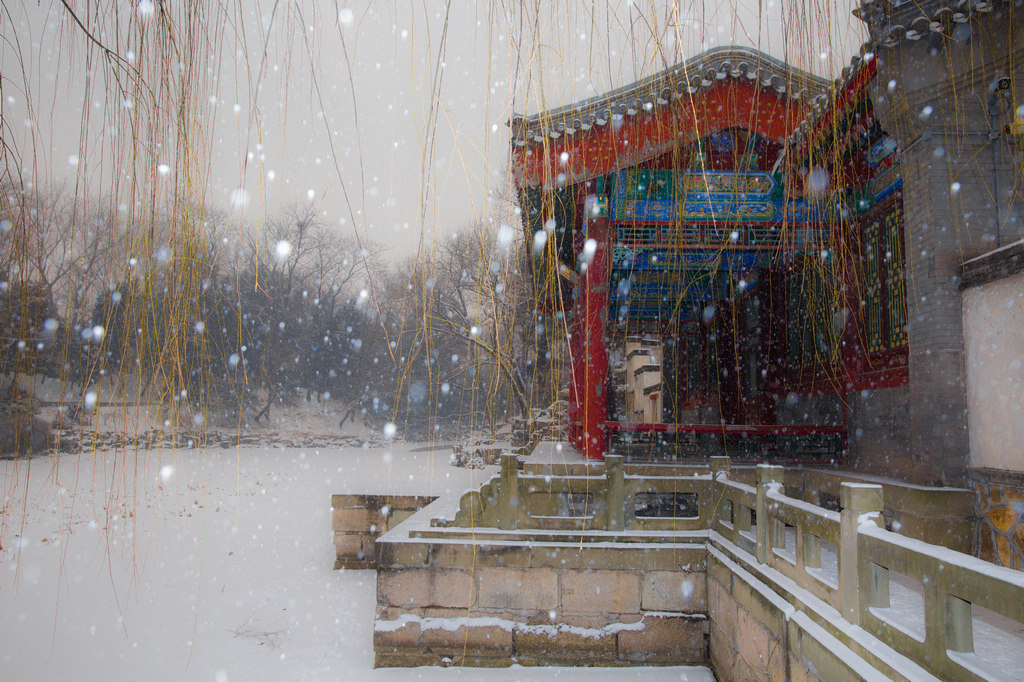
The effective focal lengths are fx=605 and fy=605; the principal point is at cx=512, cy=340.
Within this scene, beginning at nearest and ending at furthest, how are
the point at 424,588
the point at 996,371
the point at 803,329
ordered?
the point at 996,371
the point at 424,588
the point at 803,329

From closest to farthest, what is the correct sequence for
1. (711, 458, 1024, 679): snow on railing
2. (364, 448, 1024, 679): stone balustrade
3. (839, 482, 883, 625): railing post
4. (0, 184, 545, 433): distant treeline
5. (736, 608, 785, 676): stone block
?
(711, 458, 1024, 679): snow on railing → (0, 184, 545, 433): distant treeline → (839, 482, 883, 625): railing post → (736, 608, 785, 676): stone block → (364, 448, 1024, 679): stone balustrade

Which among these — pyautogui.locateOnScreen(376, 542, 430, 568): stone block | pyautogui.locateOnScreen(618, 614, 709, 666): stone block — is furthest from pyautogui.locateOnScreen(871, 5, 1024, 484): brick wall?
pyautogui.locateOnScreen(376, 542, 430, 568): stone block

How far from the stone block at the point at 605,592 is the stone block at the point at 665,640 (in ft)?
0.56

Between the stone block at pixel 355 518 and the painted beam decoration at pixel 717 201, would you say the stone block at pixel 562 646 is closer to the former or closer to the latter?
the stone block at pixel 355 518

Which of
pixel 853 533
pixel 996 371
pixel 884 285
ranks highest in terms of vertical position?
pixel 884 285

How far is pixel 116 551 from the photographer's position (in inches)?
307

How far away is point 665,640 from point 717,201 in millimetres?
4030

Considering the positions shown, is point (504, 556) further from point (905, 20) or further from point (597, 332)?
point (905, 20)

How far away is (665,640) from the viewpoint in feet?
13.8

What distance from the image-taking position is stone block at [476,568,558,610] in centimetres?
425

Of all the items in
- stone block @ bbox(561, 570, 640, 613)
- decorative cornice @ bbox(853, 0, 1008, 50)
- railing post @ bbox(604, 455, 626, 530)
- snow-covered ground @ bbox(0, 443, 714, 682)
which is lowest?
snow-covered ground @ bbox(0, 443, 714, 682)

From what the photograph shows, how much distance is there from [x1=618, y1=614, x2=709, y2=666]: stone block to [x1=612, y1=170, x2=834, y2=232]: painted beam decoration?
335 centimetres

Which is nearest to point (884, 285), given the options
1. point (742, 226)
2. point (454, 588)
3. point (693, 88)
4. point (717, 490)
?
point (742, 226)

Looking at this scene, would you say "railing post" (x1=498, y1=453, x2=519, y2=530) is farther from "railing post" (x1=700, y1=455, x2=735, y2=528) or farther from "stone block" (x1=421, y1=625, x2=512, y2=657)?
"railing post" (x1=700, y1=455, x2=735, y2=528)
